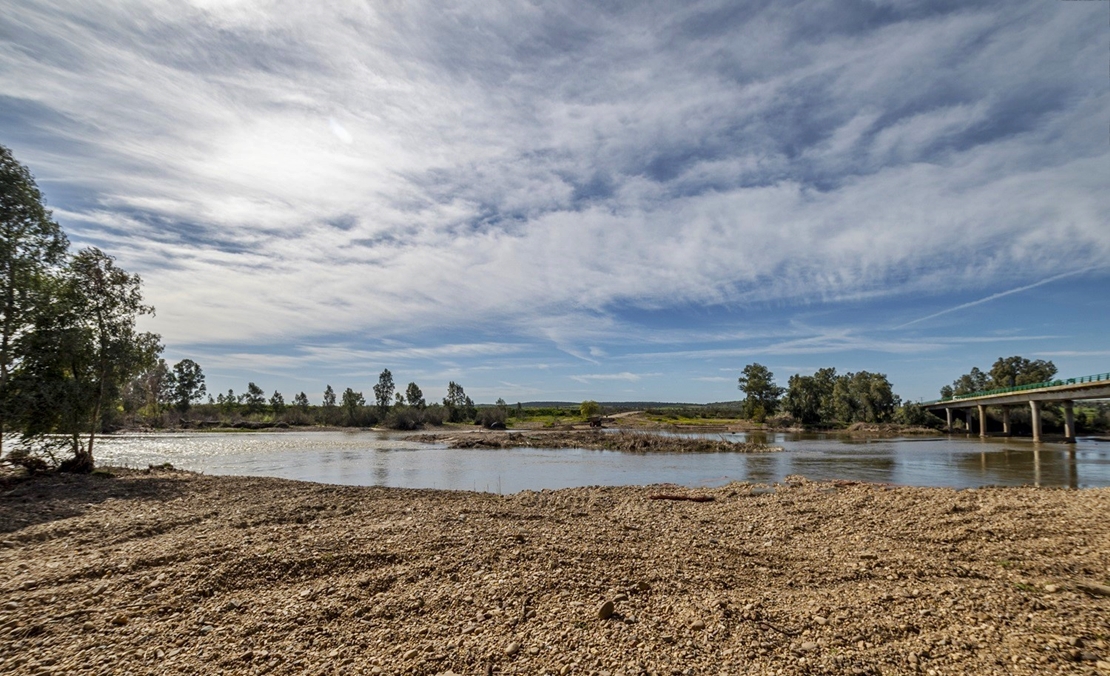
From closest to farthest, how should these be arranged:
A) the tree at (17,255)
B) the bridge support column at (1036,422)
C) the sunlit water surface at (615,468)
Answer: the tree at (17,255) → the sunlit water surface at (615,468) → the bridge support column at (1036,422)

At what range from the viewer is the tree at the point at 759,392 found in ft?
308

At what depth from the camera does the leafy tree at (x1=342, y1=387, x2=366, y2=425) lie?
295ft

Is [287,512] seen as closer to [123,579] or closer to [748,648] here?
[123,579]

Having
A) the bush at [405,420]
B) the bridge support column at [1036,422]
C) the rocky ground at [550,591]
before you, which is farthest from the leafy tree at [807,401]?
the rocky ground at [550,591]

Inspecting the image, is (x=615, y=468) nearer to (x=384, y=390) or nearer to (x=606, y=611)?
(x=606, y=611)

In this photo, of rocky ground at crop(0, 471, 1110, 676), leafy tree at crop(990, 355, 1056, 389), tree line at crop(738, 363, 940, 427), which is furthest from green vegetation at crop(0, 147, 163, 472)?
leafy tree at crop(990, 355, 1056, 389)

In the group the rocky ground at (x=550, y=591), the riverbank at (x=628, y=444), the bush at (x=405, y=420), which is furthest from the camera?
the bush at (x=405, y=420)

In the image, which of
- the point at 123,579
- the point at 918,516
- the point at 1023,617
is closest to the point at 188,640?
the point at 123,579

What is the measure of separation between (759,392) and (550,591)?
95765 mm

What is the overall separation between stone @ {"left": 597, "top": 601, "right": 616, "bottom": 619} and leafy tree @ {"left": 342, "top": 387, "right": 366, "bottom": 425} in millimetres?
91431

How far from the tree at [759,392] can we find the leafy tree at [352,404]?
69203mm

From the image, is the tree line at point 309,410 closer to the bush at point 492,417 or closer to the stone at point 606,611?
the bush at point 492,417

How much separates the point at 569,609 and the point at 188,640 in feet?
13.3

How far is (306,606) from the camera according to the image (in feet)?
20.4
